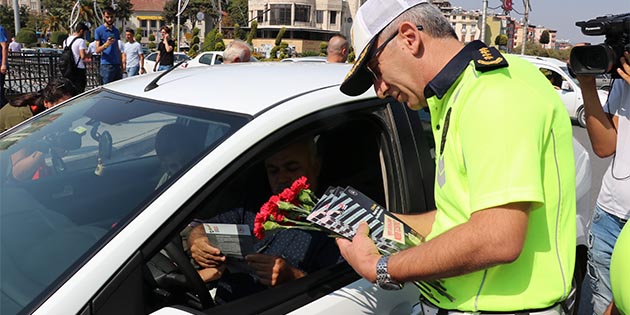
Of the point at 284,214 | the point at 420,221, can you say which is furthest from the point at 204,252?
the point at 420,221

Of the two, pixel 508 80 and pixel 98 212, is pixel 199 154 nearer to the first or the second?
pixel 98 212

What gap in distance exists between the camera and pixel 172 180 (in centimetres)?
143

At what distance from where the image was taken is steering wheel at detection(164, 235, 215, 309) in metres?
1.70

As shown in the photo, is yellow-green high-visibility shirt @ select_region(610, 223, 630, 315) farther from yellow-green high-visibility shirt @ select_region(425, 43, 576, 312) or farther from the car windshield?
the car windshield

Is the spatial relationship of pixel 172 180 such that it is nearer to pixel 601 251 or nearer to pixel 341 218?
pixel 341 218

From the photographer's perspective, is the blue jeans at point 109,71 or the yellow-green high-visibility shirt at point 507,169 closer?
the yellow-green high-visibility shirt at point 507,169

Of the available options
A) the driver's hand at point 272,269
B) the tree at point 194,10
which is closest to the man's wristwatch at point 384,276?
the driver's hand at point 272,269

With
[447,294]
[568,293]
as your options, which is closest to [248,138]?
[447,294]

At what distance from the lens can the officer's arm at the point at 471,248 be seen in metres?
1.17

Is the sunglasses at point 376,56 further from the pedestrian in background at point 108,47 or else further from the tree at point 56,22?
the tree at point 56,22

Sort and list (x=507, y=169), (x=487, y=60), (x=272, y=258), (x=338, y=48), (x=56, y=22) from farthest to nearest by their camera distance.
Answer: (x=56, y=22) < (x=338, y=48) < (x=272, y=258) < (x=487, y=60) < (x=507, y=169)

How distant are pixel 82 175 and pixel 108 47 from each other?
7.86 m

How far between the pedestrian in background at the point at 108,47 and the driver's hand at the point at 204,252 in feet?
25.4

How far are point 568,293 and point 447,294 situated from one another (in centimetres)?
35
